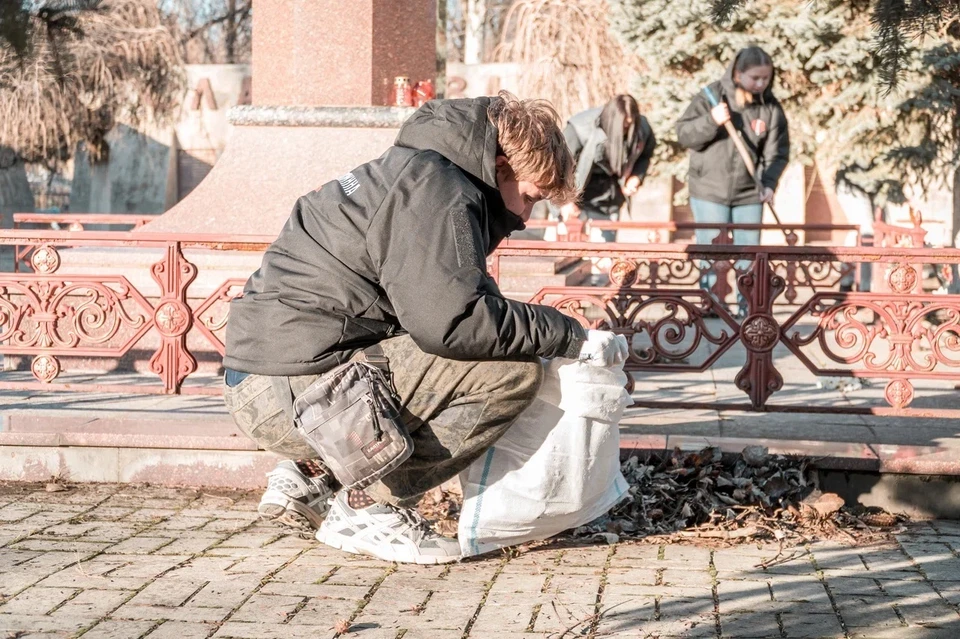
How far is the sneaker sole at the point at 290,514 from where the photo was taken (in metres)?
4.00

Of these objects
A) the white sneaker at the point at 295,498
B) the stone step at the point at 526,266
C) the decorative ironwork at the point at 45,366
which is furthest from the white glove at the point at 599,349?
the stone step at the point at 526,266

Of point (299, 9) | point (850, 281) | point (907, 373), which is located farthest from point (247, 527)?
point (850, 281)

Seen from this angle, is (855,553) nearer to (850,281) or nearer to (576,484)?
(576,484)

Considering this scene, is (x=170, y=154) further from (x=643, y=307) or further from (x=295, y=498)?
(x=295, y=498)

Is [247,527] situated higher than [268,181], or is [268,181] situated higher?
[268,181]

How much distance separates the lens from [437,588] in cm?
367

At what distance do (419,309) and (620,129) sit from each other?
6325mm

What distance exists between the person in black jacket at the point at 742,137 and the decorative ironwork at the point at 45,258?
5208 mm

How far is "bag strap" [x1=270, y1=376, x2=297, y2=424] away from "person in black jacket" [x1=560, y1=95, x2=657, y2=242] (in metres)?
5.76

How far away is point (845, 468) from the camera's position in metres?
4.74

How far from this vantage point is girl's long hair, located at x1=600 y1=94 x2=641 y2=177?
→ 9508 mm

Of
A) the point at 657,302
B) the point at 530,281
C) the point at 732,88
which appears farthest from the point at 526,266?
the point at 657,302

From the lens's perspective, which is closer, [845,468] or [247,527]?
[247,527]

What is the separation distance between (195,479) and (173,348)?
84 centimetres
